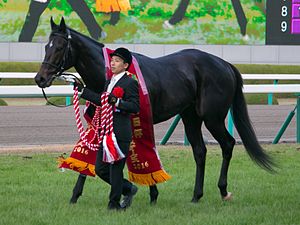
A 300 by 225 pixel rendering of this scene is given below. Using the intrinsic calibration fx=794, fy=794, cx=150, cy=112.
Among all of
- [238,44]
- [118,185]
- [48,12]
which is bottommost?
[238,44]

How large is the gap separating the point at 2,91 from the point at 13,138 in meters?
1.77

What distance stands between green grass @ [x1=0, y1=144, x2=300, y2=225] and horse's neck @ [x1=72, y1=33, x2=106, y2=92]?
109 cm

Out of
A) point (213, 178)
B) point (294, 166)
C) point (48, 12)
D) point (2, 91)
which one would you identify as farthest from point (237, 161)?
point (48, 12)

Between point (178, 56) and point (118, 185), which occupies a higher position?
point (178, 56)

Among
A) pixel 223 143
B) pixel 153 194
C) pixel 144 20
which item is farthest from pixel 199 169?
pixel 144 20

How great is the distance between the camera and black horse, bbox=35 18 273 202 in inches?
264

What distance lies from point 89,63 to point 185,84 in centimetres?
105

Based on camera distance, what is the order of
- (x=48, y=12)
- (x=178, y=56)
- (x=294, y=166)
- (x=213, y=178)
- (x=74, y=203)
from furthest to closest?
1. (x=48, y=12)
2. (x=294, y=166)
3. (x=213, y=178)
4. (x=178, y=56)
5. (x=74, y=203)

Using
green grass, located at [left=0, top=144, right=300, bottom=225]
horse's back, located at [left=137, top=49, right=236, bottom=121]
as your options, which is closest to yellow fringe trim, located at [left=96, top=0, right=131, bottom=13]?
green grass, located at [left=0, top=144, right=300, bottom=225]

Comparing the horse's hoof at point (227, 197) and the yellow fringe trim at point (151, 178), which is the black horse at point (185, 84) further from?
the yellow fringe trim at point (151, 178)

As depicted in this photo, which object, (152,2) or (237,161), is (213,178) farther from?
(152,2)

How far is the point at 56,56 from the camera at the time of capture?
664 cm

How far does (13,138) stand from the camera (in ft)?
41.5

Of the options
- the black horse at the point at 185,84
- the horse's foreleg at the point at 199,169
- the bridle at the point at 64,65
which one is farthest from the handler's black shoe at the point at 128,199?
the bridle at the point at 64,65
